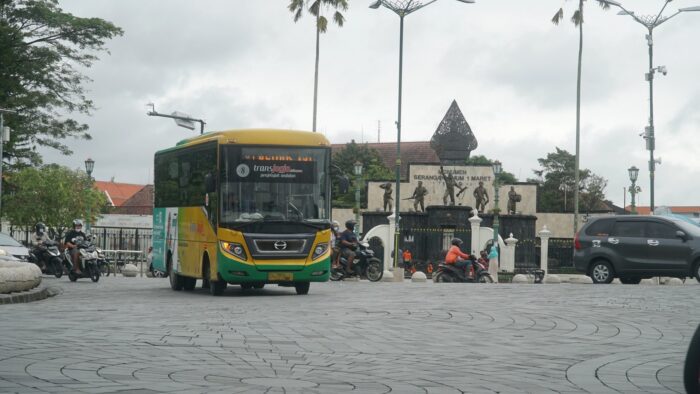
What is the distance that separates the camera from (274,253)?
66.3 feet

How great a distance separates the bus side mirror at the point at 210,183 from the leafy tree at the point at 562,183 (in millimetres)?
72731

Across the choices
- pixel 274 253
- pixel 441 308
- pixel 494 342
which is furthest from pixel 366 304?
pixel 494 342

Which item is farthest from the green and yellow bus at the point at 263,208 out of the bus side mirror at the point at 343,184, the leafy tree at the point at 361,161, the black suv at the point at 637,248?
the leafy tree at the point at 361,161

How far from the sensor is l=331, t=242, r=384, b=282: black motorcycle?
98.0 feet

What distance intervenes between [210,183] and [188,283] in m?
4.38

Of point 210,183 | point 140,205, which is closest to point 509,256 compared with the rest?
point 210,183

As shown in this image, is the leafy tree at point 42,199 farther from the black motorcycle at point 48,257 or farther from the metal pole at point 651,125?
the metal pole at point 651,125

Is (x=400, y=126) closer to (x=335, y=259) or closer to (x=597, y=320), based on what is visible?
(x=335, y=259)

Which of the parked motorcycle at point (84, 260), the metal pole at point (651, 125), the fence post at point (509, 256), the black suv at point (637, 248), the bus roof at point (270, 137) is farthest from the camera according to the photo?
the fence post at point (509, 256)

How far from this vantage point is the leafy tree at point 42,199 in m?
52.6

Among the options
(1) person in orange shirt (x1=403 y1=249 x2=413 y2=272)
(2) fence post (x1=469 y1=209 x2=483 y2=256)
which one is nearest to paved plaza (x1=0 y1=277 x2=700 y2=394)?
(1) person in orange shirt (x1=403 y1=249 x2=413 y2=272)

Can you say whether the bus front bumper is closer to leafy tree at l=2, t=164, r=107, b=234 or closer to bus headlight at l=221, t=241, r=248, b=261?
bus headlight at l=221, t=241, r=248, b=261

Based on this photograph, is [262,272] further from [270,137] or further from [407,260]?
[407,260]

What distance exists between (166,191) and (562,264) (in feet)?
121
